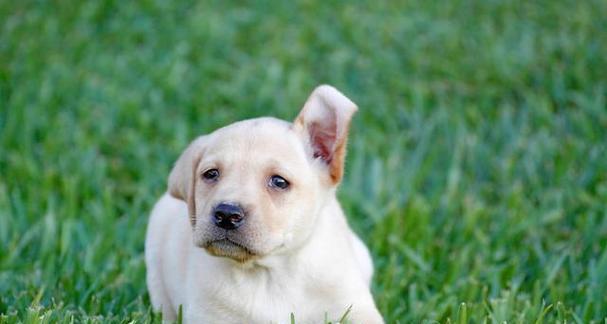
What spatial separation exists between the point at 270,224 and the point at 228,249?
196 millimetres

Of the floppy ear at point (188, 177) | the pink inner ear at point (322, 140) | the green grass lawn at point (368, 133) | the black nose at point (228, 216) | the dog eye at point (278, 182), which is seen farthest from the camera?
the green grass lawn at point (368, 133)

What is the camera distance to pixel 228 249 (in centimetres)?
409

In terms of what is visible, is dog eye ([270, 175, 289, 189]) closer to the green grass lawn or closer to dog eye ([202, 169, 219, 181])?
dog eye ([202, 169, 219, 181])

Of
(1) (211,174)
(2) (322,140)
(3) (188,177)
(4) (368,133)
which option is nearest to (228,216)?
(1) (211,174)

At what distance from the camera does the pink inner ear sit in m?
4.46

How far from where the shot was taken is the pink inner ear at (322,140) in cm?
446

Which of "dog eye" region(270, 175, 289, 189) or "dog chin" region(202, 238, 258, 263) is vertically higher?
"dog eye" region(270, 175, 289, 189)

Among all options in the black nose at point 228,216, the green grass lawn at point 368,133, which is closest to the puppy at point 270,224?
the black nose at point 228,216

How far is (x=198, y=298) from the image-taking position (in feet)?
14.5

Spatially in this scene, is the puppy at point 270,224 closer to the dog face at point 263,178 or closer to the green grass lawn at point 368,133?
the dog face at point 263,178

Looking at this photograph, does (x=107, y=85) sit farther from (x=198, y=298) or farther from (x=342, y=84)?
(x=198, y=298)

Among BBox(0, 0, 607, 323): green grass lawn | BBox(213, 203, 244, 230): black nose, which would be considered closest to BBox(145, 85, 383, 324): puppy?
BBox(213, 203, 244, 230): black nose

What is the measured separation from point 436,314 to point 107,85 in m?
4.19

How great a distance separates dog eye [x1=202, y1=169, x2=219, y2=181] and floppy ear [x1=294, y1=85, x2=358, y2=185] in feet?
1.43
